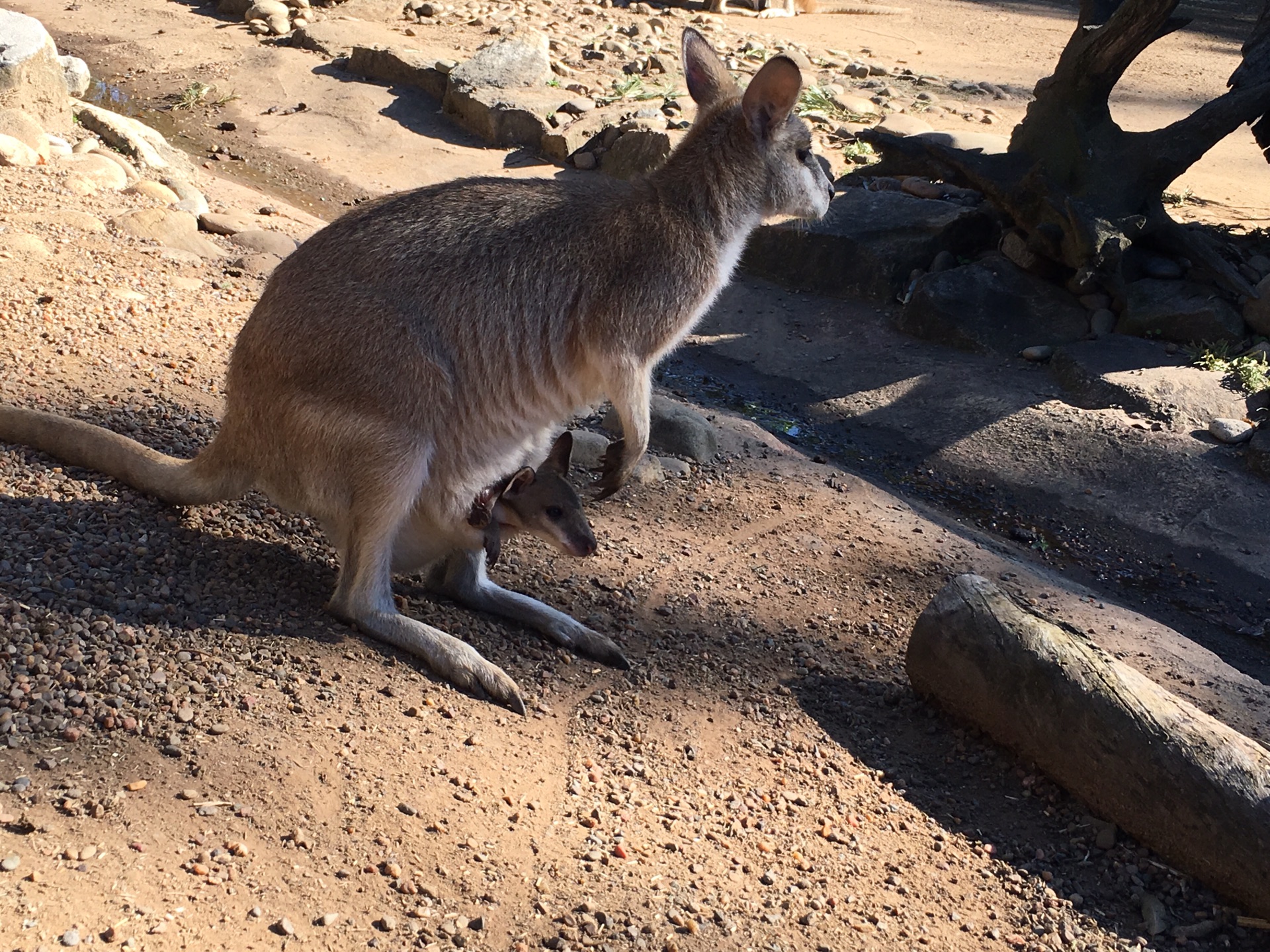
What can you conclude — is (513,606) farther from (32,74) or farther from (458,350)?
(32,74)

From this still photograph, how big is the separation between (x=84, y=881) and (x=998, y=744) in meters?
2.65

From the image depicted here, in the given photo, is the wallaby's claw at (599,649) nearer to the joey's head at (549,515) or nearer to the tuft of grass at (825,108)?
the joey's head at (549,515)

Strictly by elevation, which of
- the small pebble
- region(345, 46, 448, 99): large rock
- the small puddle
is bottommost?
the small puddle

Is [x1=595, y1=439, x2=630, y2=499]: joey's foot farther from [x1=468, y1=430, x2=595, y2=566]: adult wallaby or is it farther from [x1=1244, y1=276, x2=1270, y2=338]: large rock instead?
[x1=1244, y1=276, x2=1270, y2=338]: large rock

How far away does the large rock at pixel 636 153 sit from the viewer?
926 cm

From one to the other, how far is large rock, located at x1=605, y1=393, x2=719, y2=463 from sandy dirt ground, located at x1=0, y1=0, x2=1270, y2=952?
0.17 metres

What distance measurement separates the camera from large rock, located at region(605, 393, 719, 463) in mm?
5375

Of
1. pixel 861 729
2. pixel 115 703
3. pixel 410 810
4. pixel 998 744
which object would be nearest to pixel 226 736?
pixel 115 703

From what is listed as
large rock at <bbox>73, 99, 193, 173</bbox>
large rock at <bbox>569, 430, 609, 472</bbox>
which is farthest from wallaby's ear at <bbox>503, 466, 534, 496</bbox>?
large rock at <bbox>73, 99, 193, 173</bbox>

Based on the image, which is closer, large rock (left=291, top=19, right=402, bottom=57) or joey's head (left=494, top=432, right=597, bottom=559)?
joey's head (left=494, top=432, right=597, bottom=559)

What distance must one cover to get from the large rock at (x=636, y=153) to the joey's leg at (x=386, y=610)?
20.8 ft

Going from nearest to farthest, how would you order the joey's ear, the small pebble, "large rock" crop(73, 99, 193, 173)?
the joey's ear → the small pebble → "large rock" crop(73, 99, 193, 173)

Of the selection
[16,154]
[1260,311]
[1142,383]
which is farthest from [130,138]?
[1260,311]

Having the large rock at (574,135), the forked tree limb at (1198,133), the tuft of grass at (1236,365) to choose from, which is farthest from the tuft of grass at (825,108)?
the tuft of grass at (1236,365)
